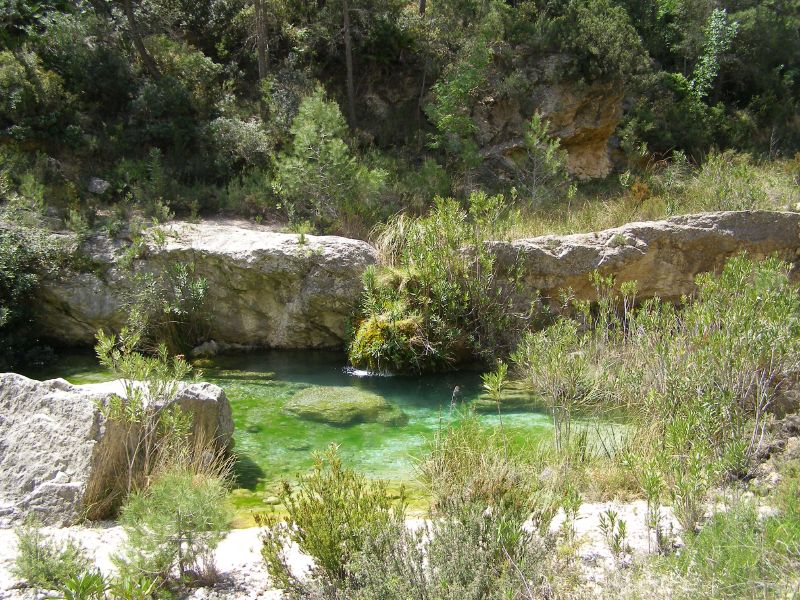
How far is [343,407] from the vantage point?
8.21 m

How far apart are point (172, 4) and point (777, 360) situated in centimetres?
1578

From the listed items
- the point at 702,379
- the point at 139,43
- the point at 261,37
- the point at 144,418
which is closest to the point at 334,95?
the point at 261,37

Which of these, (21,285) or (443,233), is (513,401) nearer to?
(443,233)

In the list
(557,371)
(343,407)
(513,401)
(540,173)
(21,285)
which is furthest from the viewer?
(540,173)

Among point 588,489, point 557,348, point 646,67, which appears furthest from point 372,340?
point 646,67

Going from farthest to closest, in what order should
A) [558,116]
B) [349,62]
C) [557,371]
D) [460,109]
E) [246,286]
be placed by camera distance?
[558,116], [349,62], [460,109], [246,286], [557,371]

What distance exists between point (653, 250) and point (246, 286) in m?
6.47

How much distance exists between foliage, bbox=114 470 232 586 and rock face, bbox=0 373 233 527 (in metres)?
1.03

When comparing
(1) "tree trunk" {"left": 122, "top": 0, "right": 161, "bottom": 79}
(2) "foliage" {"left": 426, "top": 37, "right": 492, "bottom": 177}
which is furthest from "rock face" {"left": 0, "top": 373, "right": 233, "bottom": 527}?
(1) "tree trunk" {"left": 122, "top": 0, "right": 161, "bottom": 79}

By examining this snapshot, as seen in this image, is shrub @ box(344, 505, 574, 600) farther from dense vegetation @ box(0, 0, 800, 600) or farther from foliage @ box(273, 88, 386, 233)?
foliage @ box(273, 88, 386, 233)

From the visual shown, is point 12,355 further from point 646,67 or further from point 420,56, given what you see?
point 646,67

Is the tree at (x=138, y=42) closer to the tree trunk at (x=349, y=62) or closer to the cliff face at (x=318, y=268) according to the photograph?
the tree trunk at (x=349, y=62)

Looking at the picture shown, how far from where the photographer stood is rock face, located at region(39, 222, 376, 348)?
35.3 ft

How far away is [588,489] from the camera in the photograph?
5383 millimetres
